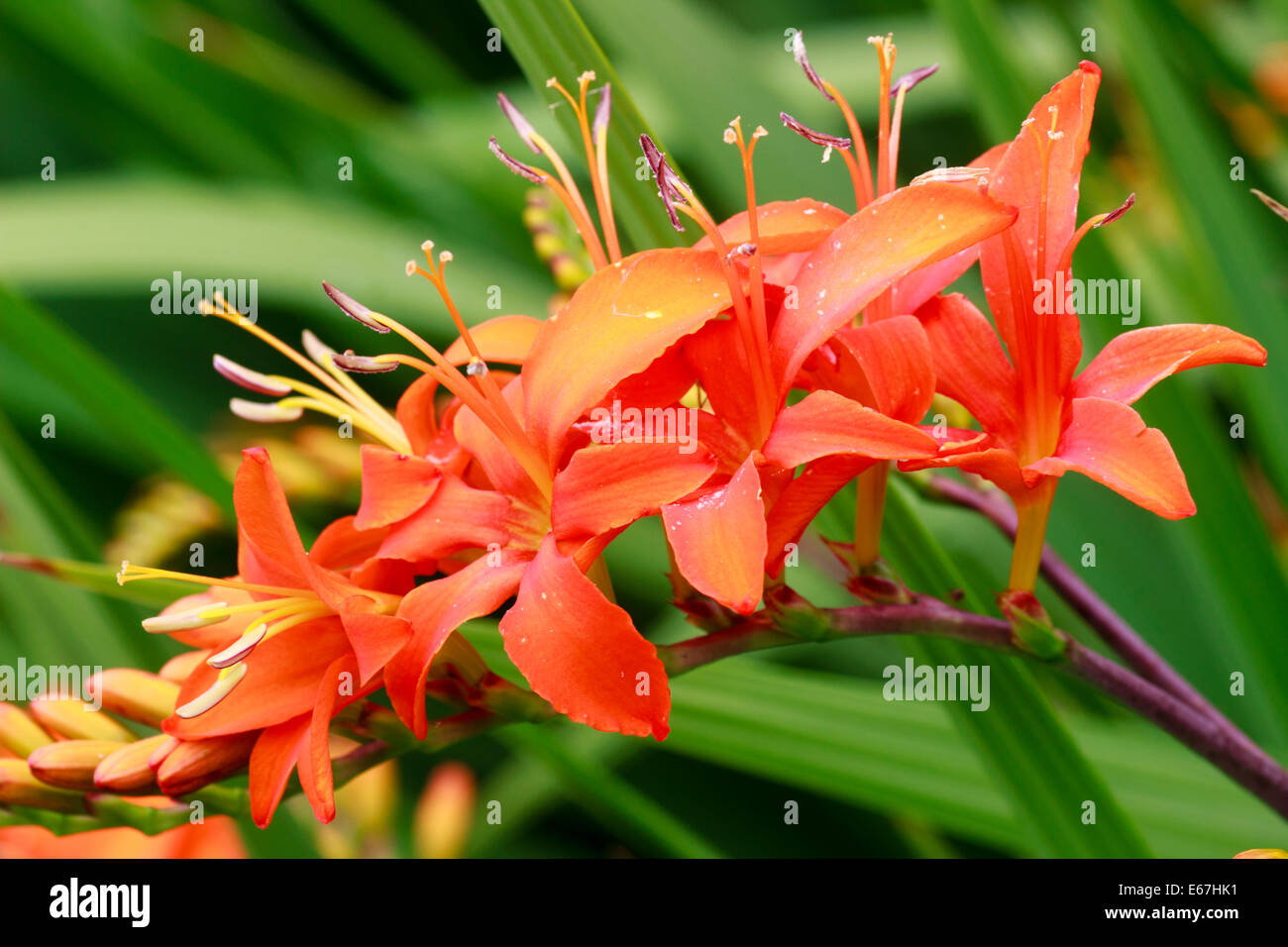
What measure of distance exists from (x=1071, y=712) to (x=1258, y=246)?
0.50 m

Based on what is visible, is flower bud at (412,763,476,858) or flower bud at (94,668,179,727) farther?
flower bud at (412,763,476,858)

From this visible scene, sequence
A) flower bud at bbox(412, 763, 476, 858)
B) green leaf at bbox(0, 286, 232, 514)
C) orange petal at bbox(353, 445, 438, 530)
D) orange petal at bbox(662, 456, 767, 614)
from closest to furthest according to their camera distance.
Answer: orange petal at bbox(662, 456, 767, 614) < orange petal at bbox(353, 445, 438, 530) < green leaf at bbox(0, 286, 232, 514) < flower bud at bbox(412, 763, 476, 858)

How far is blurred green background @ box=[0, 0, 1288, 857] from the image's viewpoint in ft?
2.77

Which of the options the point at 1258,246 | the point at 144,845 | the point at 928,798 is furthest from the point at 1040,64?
the point at 144,845

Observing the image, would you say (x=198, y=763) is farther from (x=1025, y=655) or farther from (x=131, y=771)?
(x=1025, y=655)

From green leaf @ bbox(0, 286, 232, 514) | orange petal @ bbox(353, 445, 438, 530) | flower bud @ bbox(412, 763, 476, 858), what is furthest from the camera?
flower bud @ bbox(412, 763, 476, 858)

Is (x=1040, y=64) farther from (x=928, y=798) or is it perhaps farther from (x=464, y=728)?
(x=464, y=728)

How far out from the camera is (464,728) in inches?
20.6

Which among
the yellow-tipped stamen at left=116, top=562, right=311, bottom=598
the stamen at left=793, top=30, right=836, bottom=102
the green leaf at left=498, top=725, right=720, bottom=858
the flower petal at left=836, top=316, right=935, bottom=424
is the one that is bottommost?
the green leaf at left=498, top=725, right=720, bottom=858

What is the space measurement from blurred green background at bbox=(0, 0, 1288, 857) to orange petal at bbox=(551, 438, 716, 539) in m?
0.19

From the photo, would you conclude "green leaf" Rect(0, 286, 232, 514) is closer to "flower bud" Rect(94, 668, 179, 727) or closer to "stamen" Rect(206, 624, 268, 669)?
"flower bud" Rect(94, 668, 179, 727)

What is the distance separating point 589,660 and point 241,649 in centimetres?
15

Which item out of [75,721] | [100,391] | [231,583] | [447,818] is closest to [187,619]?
[231,583]

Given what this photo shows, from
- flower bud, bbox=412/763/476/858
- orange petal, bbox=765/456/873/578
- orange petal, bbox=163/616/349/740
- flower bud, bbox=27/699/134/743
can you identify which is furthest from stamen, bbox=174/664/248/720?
flower bud, bbox=412/763/476/858
